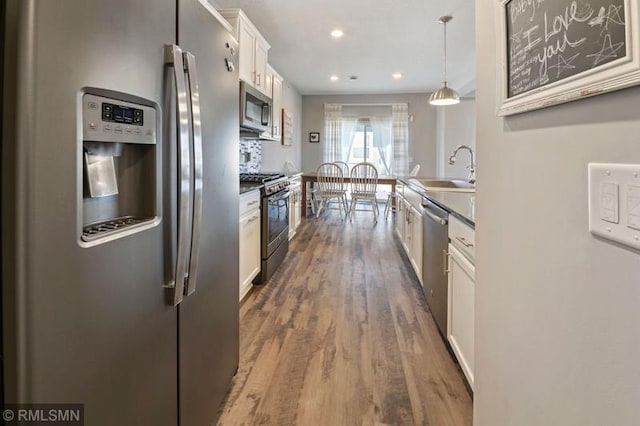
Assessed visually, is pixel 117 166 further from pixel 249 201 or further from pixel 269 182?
pixel 269 182

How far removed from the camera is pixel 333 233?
5672 millimetres

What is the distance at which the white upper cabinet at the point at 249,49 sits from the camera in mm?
3088

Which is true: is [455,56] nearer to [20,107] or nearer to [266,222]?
[266,222]

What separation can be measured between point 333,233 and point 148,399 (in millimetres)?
4736

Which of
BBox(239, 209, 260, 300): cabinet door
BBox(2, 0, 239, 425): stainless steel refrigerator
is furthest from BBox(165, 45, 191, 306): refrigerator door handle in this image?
Answer: BBox(239, 209, 260, 300): cabinet door

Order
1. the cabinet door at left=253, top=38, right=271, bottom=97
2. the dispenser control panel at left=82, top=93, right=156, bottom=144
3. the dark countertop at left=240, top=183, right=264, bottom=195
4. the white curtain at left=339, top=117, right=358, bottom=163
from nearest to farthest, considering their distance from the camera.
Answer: the dispenser control panel at left=82, top=93, right=156, bottom=144 < the dark countertop at left=240, top=183, right=264, bottom=195 < the cabinet door at left=253, top=38, right=271, bottom=97 < the white curtain at left=339, top=117, right=358, bottom=163

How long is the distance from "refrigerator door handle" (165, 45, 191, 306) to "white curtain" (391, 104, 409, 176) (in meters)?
7.60

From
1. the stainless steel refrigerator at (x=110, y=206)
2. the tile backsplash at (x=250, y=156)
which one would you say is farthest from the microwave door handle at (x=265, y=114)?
the stainless steel refrigerator at (x=110, y=206)

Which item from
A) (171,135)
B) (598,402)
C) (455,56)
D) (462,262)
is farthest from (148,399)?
(455,56)

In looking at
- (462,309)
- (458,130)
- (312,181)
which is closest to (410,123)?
(458,130)

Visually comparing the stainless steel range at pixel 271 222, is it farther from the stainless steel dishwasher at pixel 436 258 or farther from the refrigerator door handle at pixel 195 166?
the refrigerator door handle at pixel 195 166

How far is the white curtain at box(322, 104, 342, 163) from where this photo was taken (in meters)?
8.46

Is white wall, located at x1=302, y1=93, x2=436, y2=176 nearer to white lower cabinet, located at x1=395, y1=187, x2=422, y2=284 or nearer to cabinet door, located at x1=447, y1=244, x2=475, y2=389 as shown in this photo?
white lower cabinet, located at x1=395, y1=187, x2=422, y2=284

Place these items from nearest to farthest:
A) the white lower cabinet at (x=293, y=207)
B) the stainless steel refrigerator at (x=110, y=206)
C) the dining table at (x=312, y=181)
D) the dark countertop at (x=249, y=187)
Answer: the stainless steel refrigerator at (x=110, y=206), the dark countertop at (x=249, y=187), the white lower cabinet at (x=293, y=207), the dining table at (x=312, y=181)
